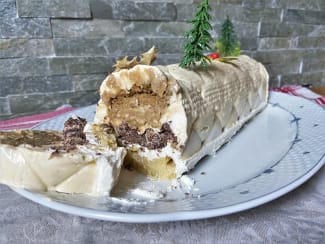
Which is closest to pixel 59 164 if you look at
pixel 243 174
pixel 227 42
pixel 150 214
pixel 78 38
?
pixel 150 214

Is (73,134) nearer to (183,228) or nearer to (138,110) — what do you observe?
(138,110)

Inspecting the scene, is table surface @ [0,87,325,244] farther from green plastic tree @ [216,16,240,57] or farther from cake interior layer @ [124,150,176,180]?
green plastic tree @ [216,16,240,57]

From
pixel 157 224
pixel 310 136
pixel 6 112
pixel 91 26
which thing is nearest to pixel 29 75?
pixel 6 112

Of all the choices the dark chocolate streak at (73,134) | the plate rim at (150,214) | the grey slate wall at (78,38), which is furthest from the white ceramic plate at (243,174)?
the grey slate wall at (78,38)

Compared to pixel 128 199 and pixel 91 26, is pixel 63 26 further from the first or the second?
pixel 128 199

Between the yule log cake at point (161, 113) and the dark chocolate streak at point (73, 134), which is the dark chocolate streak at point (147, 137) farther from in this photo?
the dark chocolate streak at point (73, 134)

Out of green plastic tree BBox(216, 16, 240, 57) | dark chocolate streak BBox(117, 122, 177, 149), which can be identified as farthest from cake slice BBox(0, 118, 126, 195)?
green plastic tree BBox(216, 16, 240, 57)
